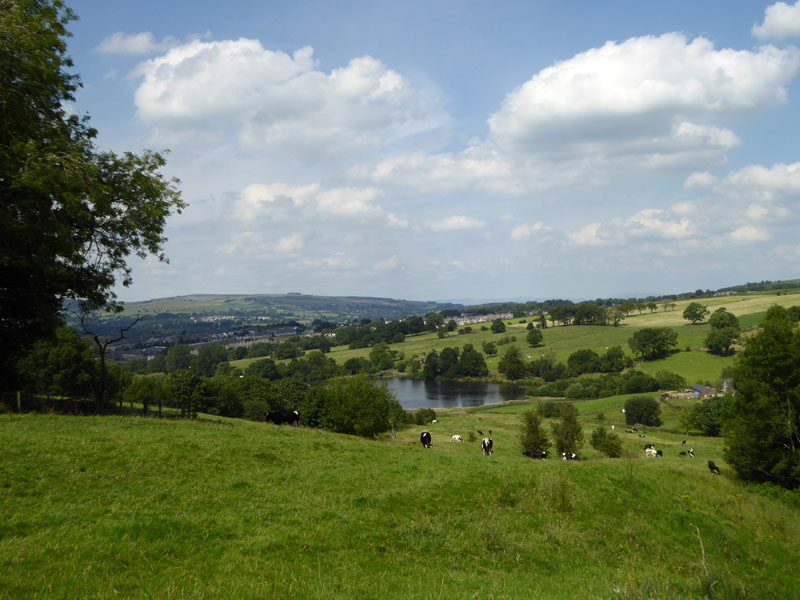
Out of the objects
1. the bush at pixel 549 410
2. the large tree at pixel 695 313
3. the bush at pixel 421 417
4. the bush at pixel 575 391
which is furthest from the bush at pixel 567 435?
the large tree at pixel 695 313

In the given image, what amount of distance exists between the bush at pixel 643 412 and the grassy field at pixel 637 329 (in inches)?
1242

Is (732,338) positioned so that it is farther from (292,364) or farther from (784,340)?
(292,364)

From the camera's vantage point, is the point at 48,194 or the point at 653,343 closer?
the point at 48,194

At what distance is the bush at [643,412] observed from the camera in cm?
7675

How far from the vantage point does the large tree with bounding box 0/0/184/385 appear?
12.1 m

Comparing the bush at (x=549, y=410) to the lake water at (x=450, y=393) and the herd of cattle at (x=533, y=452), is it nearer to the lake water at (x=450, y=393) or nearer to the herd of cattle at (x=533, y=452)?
the lake water at (x=450, y=393)

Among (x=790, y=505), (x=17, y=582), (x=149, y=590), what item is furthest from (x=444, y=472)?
(x=790, y=505)

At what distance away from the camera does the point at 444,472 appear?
16312 millimetres

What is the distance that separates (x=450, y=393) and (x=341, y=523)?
11547 centimetres

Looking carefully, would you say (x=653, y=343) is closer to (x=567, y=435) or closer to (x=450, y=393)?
(x=450, y=393)

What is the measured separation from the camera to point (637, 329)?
14812cm

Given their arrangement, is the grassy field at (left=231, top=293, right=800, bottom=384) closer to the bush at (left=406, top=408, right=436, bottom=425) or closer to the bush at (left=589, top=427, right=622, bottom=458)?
the bush at (left=406, top=408, right=436, bottom=425)

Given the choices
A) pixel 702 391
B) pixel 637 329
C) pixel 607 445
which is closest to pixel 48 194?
pixel 607 445

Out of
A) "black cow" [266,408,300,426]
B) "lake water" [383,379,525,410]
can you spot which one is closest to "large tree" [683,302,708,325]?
"lake water" [383,379,525,410]
